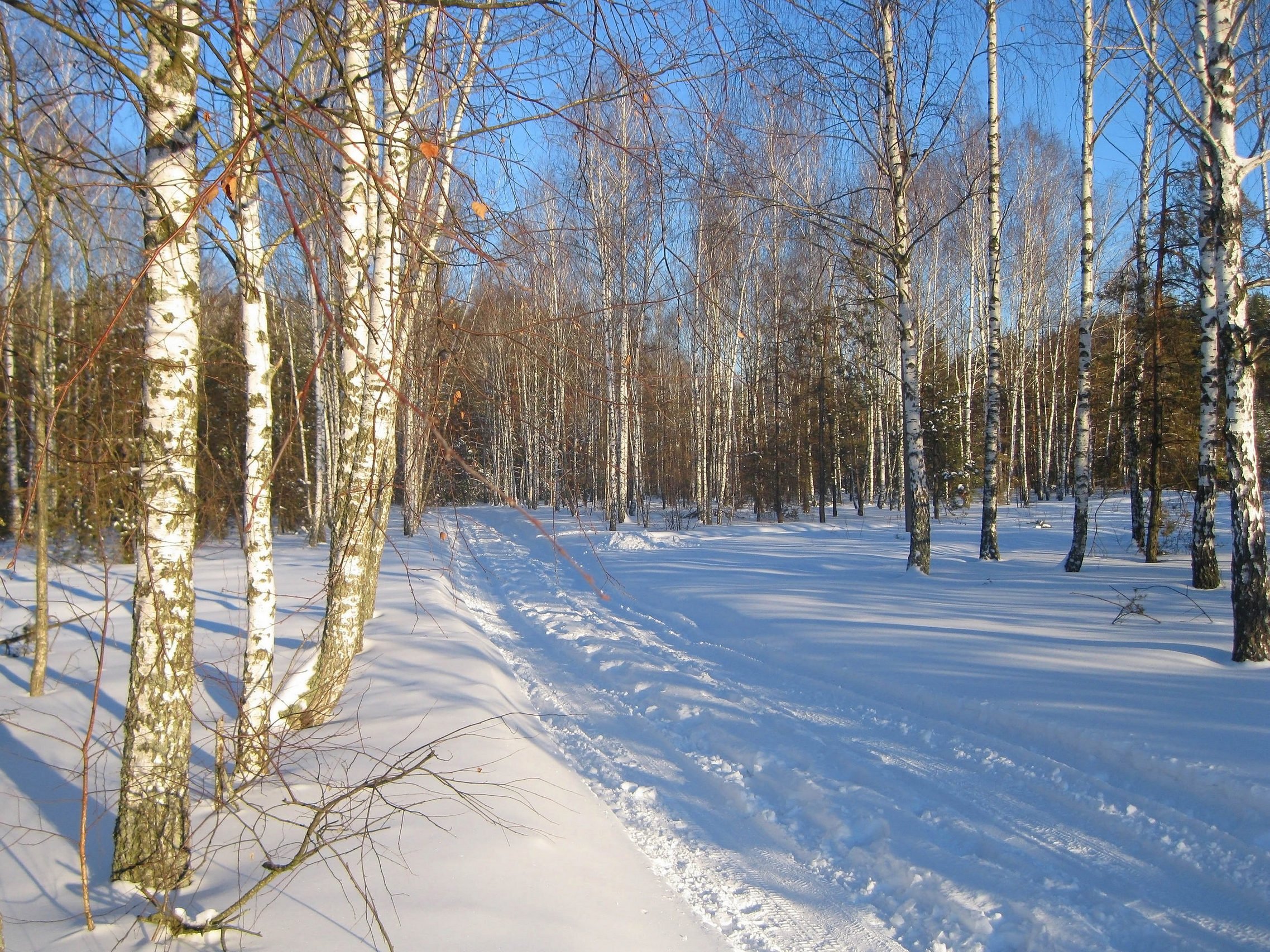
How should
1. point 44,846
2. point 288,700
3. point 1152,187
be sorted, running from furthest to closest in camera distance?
point 1152,187 < point 288,700 < point 44,846

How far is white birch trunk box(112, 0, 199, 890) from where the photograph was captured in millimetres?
3102

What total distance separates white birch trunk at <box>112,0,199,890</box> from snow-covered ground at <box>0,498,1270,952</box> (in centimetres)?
29

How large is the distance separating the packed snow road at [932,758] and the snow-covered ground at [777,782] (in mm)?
20

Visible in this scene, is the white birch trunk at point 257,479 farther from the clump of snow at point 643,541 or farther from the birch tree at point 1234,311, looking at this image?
the clump of snow at point 643,541

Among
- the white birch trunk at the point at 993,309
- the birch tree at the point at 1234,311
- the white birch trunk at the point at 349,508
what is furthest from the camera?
the white birch trunk at the point at 993,309

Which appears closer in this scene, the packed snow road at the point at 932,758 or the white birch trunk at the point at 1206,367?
the packed snow road at the point at 932,758

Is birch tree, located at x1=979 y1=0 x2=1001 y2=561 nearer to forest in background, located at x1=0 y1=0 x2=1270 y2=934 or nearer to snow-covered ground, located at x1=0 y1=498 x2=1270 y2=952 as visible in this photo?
forest in background, located at x1=0 y1=0 x2=1270 y2=934

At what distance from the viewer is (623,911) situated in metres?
3.38

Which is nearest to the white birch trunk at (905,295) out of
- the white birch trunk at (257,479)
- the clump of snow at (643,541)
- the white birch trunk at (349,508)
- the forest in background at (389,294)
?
the forest in background at (389,294)

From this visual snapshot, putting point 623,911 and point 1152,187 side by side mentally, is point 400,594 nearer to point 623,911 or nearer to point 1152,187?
point 623,911

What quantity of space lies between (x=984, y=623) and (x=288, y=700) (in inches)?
283

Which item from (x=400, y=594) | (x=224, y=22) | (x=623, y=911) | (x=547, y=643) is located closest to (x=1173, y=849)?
(x=623, y=911)

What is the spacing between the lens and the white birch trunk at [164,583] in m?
3.10

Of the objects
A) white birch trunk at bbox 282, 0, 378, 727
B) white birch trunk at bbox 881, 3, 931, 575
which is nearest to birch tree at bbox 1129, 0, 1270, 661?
white birch trunk at bbox 881, 3, 931, 575
